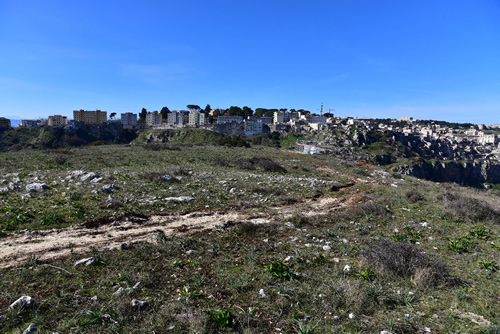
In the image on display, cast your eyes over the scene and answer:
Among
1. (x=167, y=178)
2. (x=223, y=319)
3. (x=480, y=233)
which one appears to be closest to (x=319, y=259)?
(x=223, y=319)

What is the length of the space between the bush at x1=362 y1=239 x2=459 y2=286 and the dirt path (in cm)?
383

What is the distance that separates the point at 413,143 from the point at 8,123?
21193 centimetres

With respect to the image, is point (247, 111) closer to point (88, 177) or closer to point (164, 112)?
point (164, 112)

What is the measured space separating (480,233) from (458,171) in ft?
424

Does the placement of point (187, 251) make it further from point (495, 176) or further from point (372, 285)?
point (495, 176)

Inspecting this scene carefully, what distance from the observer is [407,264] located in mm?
6523

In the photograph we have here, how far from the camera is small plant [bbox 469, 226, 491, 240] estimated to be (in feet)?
31.3

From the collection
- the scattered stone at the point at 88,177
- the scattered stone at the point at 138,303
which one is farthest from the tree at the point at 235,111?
the scattered stone at the point at 138,303

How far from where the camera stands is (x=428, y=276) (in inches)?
235

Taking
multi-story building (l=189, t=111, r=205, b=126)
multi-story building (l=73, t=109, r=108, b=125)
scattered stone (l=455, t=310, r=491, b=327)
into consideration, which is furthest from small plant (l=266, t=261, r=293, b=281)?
multi-story building (l=73, t=109, r=108, b=125)

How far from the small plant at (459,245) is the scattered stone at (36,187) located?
16.0 m

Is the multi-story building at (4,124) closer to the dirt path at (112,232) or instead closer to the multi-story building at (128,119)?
the multi-story building at (128,119)

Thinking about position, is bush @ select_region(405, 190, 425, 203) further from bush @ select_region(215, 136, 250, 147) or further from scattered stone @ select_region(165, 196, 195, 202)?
bush @ select_region(215, 136, 250, 147)

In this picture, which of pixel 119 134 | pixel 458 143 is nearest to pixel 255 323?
pixel 119 134
